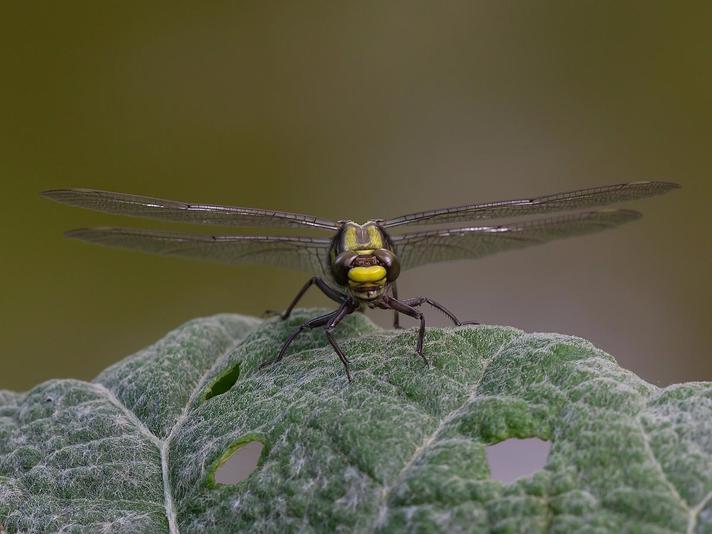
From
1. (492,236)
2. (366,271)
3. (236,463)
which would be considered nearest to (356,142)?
(492,236)

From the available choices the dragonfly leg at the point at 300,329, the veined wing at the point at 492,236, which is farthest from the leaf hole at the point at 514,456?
the veined wing at the point at 492,236

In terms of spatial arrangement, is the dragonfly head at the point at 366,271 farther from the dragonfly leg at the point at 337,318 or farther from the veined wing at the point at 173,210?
the veined wing at the point at 173,210

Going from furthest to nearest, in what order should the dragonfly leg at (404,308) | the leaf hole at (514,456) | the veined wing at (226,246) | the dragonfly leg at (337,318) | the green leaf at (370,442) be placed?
the veined wing at (226,246)
the dragonfly leg at (404,308)
the dragonfly leg at (337,318)
the leaf hole at (514,456)
the green leaf at (370,442)

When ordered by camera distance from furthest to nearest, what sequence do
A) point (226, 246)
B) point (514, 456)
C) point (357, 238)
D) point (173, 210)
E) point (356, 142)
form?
point (356, 142) → point (226, 246) → point (173, 210) → point (357, 238) → point (514, 456)

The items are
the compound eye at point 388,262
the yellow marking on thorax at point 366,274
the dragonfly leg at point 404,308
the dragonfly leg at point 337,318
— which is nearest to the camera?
the dragonfly leg at point 337,318

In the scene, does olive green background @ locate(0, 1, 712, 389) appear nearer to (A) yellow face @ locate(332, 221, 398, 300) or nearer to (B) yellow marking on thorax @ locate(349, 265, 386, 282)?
(A) yellow face @ locate(332, 221, 398, 300)

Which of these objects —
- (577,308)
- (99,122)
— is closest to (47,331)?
(99,122)

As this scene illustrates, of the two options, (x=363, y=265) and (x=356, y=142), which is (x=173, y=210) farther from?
(x=356, y=142)
